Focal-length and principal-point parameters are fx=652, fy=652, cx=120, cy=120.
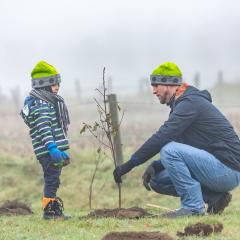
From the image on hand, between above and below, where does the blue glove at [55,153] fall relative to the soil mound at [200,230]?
above

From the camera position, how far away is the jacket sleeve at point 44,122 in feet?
21.5

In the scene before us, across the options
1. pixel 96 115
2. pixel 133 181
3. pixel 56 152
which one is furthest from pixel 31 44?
pixel 56 152

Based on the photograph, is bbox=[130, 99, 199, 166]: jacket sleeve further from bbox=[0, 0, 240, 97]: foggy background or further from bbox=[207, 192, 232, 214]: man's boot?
bbox=[0, 0, 240, 97]: foggy background

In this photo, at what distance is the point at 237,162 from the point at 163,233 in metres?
1.55

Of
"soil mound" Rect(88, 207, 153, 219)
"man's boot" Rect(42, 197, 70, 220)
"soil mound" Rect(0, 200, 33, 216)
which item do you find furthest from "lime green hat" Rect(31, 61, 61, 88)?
"soil mound" Rect(0, 200, 33, 216)

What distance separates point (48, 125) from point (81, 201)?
13.3 ft

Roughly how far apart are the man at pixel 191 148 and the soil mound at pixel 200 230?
3.34 ft

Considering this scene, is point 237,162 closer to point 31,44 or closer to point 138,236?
point 138,236

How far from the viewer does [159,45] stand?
59125mm

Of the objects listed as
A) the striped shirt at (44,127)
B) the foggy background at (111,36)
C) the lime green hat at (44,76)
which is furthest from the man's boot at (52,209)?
the foggy background at (111,36)

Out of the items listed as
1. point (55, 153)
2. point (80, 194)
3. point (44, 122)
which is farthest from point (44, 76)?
point (80, 194)

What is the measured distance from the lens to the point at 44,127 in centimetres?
655

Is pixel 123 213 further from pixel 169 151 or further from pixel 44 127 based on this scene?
pixel 44 127

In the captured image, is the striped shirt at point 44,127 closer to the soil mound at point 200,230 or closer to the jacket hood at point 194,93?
the jacket hood at point 194,93
